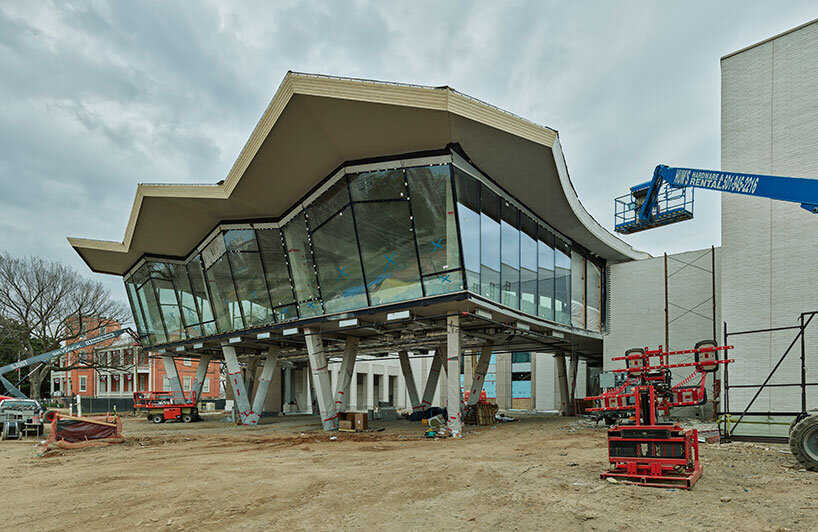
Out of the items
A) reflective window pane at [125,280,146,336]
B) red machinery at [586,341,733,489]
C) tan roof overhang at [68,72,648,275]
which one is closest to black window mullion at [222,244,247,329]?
tan roof overhang at [68,72,648,275]

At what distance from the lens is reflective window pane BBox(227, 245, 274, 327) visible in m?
27.7

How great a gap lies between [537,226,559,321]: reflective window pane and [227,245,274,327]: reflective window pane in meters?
13.1

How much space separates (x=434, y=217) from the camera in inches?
774

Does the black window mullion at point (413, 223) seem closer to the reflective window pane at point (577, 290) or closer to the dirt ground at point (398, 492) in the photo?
the dirt ground at point (398, 492)

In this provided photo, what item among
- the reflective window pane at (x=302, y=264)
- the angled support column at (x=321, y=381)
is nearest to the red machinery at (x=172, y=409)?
the angled support column at (x=321, y=381)

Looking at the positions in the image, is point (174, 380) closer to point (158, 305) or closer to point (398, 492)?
point (158, 305)

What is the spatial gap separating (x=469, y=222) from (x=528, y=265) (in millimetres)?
5886

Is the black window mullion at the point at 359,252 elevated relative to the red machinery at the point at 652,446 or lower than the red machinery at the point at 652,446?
elevated

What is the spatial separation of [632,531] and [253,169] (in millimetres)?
18295

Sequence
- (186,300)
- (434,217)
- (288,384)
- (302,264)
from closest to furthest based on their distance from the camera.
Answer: (434,217)
(302,264)
(186,300)
(288,384)

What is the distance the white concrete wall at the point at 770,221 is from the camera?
18.6m

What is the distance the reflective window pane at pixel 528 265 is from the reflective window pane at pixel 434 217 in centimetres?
559

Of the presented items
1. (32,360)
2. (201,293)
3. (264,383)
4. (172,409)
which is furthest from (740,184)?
(32,360)

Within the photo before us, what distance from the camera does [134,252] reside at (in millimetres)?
34375
